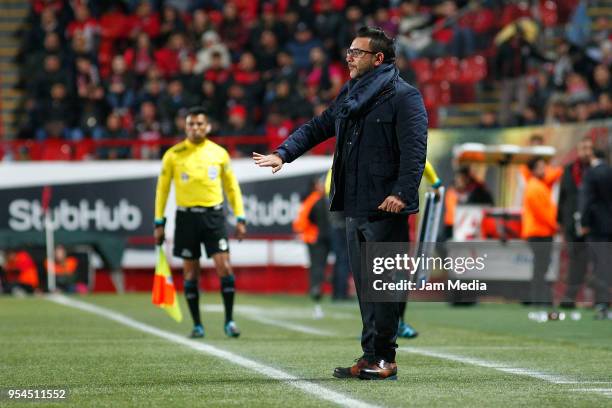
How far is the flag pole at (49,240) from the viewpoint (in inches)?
980

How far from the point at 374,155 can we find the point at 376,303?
2.91 ft

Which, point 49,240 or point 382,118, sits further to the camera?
point 49,240

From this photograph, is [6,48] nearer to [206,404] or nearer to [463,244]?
[463,244]

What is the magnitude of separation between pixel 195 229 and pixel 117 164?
11651mm

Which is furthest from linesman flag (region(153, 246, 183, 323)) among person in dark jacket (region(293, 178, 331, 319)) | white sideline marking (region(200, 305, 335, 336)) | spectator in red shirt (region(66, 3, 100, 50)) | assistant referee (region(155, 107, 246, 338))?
spectator in red shirt (region(66, 3, 100, 50))

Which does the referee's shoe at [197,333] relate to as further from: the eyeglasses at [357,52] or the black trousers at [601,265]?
the eyeglasses at [357,52]

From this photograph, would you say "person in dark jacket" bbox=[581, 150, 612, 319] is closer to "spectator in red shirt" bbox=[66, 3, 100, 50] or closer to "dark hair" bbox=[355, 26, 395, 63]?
"dark hair" bbox=[355, 26, 395, 63]

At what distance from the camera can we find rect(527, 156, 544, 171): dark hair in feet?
66.4

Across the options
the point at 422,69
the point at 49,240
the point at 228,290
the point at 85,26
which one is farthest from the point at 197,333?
the point at 85,26

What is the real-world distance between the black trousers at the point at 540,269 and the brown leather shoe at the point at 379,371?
417 inches

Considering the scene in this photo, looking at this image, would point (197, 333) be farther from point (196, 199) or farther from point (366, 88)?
point (366, 88)

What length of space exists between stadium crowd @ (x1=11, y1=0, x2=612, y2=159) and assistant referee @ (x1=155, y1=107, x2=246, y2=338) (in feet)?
30.6

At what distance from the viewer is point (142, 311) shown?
19.0 m

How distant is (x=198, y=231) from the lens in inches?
542
